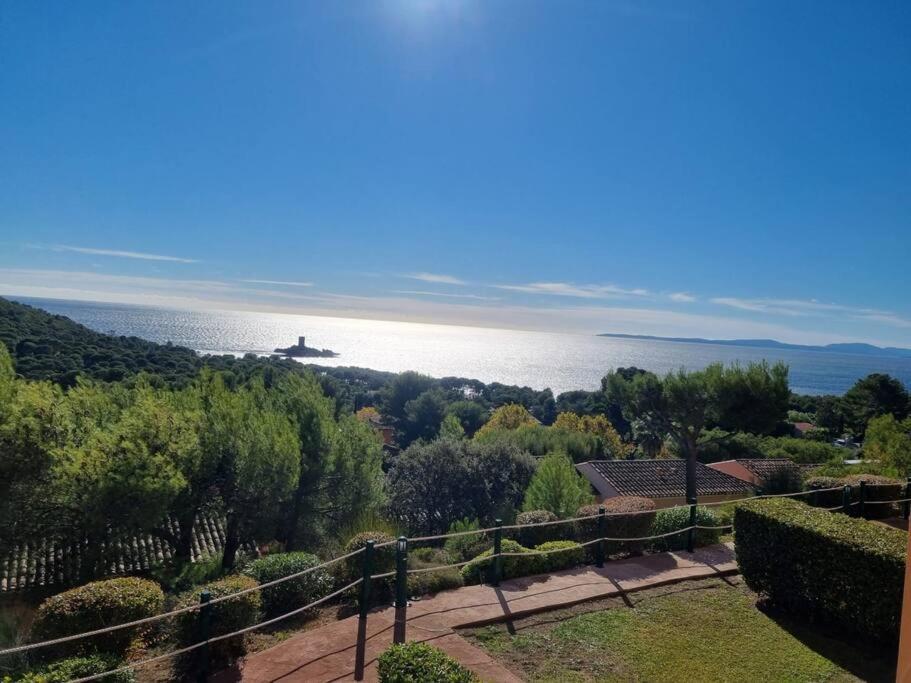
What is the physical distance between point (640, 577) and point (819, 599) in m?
2.27

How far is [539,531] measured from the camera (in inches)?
359

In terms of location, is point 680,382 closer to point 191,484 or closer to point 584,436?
point 584,436

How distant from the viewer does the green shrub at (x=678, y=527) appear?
373 inches

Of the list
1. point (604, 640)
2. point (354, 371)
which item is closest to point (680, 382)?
point (604, 640)

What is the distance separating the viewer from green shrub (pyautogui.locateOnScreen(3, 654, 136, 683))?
13.1 feet

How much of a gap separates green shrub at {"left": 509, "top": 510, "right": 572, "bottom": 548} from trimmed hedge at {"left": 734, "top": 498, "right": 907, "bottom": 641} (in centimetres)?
278

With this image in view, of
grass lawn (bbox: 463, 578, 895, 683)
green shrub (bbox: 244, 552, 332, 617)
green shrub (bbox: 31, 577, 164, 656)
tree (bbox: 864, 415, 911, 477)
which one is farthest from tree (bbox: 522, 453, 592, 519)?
tree (bbox: 864, 415, 911, 477)

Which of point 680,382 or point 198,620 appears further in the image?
point 680,382

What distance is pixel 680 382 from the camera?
19.5 metres

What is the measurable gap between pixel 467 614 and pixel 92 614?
12.6 feet

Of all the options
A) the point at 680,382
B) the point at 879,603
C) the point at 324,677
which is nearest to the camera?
the point at 324,677

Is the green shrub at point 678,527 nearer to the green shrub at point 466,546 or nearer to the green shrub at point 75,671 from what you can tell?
the green shrub at point 466,546

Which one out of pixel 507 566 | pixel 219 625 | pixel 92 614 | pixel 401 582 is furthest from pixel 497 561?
pixel 92 614

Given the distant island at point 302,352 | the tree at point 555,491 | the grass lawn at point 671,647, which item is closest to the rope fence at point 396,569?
the grass lawn at point 671,647
